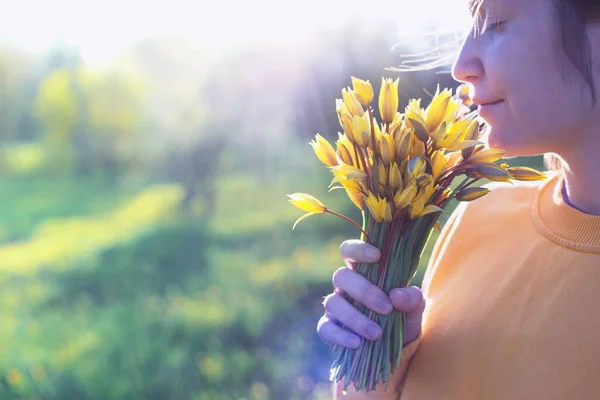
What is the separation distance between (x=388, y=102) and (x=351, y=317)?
268 mm

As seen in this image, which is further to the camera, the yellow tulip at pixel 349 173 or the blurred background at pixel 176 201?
the blurred background at pixel 176 201

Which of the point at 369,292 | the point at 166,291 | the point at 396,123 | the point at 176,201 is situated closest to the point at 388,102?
the point at 396,123

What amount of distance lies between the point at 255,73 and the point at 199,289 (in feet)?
4.88

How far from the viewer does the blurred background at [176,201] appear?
237cm

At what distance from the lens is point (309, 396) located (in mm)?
2297

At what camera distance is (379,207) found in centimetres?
76

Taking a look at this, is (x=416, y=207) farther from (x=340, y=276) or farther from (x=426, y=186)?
(x=340, y=276)

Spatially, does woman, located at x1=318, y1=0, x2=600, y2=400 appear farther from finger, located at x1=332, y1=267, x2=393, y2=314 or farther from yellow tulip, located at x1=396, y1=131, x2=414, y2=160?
yellow tulip, located at x1=396, y1=131, x2=414, y2=160

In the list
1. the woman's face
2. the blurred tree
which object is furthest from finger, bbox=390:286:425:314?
the blurred tree

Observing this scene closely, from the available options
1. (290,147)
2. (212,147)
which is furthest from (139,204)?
(290,147)

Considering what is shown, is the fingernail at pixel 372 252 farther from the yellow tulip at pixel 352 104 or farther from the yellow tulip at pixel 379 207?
the yellow tulip at pixel 352 104

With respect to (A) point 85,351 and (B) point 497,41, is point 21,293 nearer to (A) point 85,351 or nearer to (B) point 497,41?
(A) point 85,351

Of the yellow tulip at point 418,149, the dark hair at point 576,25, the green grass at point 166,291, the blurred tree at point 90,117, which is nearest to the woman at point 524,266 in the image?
the dark hair at point 576,25

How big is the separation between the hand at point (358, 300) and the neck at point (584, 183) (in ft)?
0.84
